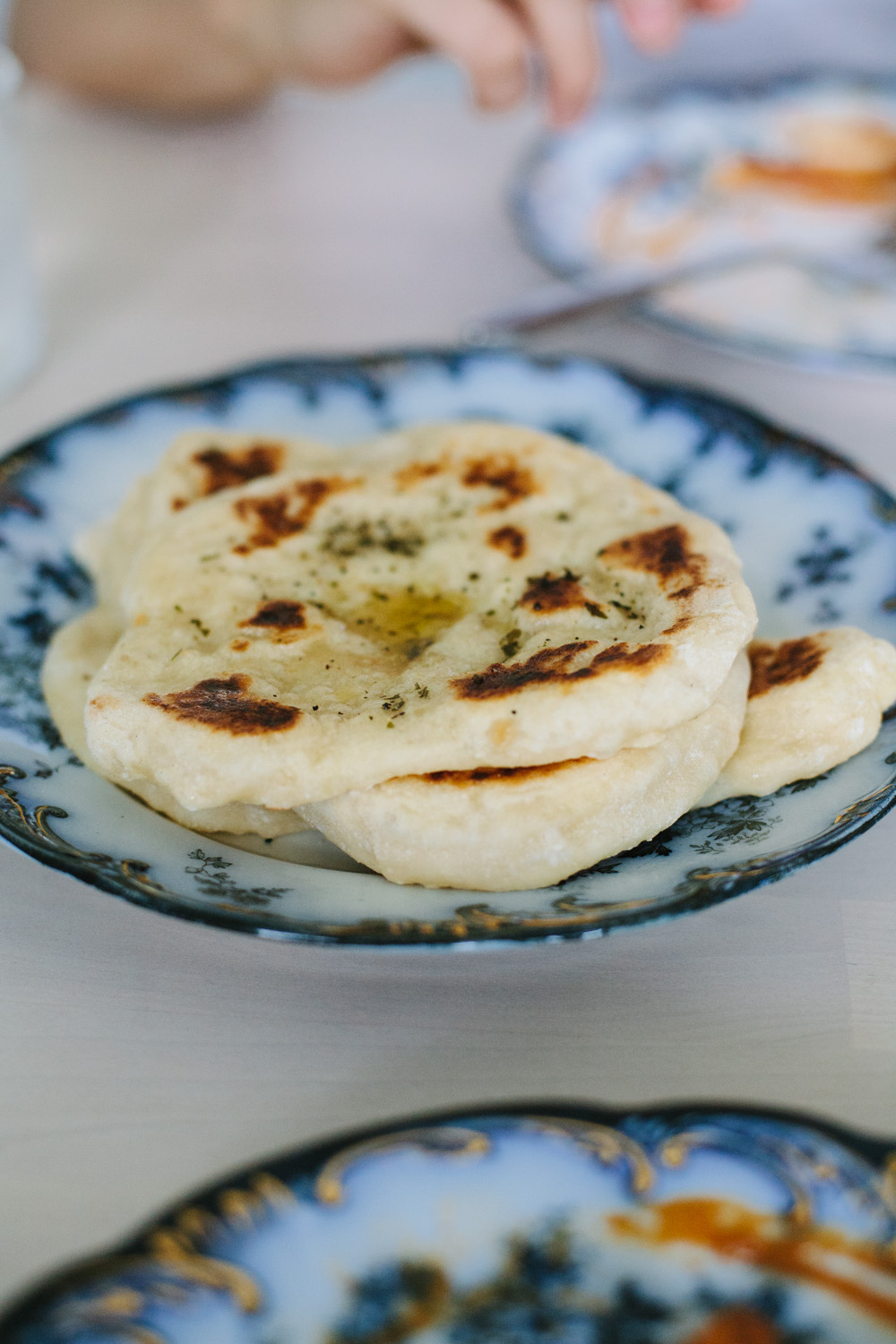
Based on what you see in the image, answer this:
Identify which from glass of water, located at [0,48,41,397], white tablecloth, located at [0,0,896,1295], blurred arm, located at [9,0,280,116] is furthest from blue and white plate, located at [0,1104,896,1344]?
blurred arm, located at [9,0,280,116]

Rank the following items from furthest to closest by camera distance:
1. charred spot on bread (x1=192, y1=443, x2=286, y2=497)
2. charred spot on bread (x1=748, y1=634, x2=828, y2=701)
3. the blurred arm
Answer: the blurred arm < charred spot on bread (x1=192, y1=443, x2=286, y2=497) < charred spot on bread (x1=748, y1=634, x2=828, y2=701)

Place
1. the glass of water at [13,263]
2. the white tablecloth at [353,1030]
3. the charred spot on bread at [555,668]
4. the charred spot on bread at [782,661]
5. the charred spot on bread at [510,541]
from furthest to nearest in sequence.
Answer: the glass of water at [13,263] < the charred spot on bread at [510,541] < the charred spot on bread at [782,661] < the charred spot on bread at [555,668] < the white tablecloth at [353,1030]

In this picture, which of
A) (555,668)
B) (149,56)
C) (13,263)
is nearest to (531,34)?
(149,56)

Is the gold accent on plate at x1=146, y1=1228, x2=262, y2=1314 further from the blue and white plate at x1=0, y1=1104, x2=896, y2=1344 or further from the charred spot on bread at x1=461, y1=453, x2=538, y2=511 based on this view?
the charred spot on bread at x1=461, y1=453, x2=538, y2=511

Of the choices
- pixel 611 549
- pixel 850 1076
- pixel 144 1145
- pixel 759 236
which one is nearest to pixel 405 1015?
pixel 144 1145

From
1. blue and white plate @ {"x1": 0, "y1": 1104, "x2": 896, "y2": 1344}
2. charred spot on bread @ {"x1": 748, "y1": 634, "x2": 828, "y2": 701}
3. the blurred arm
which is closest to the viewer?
blue and white plate @ {"x1": 0, "y1": 1104, "x2": 896, "y2": 1344}

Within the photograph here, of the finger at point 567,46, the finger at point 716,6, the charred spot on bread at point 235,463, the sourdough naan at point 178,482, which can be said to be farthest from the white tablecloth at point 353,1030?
the finger at point 716,6

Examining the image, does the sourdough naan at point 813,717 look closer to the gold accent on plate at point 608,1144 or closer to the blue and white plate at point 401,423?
the blue and white plate at point 401,423

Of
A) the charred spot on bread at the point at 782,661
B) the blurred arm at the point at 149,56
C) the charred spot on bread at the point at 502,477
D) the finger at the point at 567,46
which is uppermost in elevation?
the blurred arm at the point at 149,56
